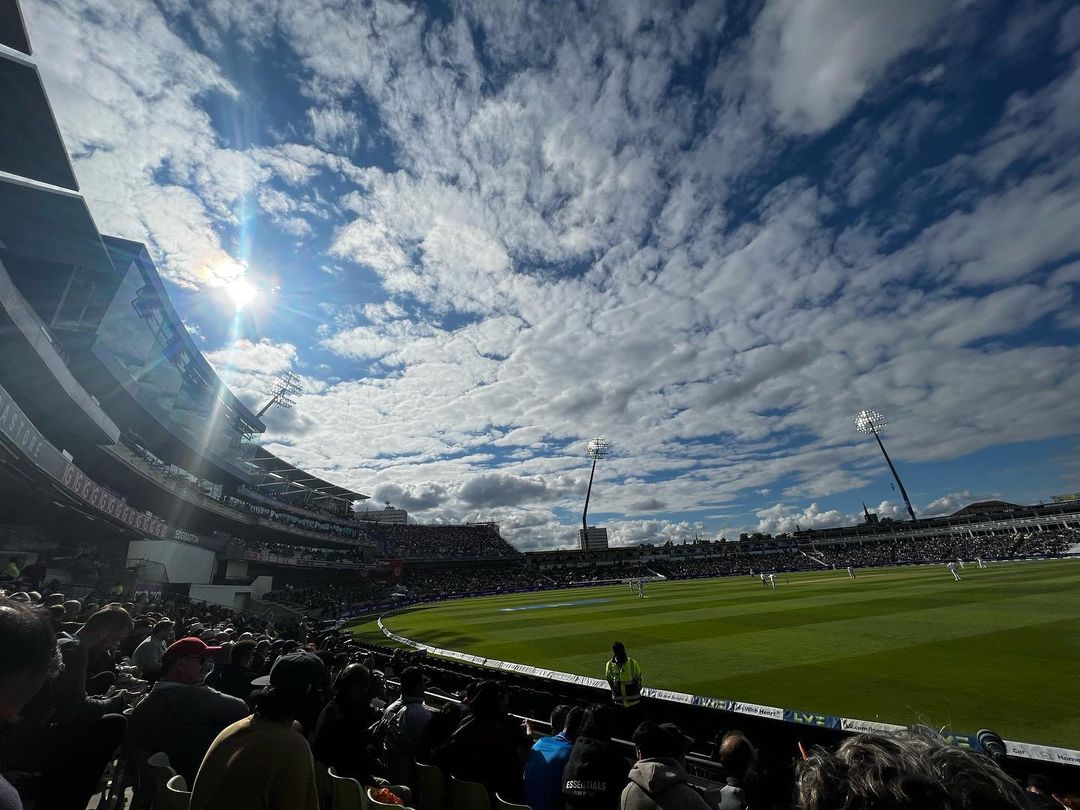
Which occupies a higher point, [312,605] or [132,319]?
[132,319]

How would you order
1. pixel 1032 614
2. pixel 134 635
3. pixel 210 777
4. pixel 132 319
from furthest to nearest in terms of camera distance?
pixel 132 319 < pixel 1032 614 < pixel 134 635 < pixel 210 777

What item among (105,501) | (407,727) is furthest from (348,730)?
(105,501)

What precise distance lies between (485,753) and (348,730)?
47.5 inches

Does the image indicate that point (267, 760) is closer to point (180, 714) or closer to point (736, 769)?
point (180, 714)

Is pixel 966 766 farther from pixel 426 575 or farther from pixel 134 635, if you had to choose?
pixel 426 575

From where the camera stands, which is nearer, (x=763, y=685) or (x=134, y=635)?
(x=134, y=635)

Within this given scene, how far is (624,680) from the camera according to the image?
7633mm

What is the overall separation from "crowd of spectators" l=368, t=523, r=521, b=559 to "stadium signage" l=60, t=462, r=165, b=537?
4529 cm

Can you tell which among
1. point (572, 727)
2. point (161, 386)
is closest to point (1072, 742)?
point (572, 727)

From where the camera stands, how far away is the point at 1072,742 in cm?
726

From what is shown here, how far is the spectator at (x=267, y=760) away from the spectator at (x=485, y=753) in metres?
2.05

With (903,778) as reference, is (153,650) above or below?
below

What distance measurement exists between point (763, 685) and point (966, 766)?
40.5ft

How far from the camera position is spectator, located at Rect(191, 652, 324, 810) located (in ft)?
7.43
